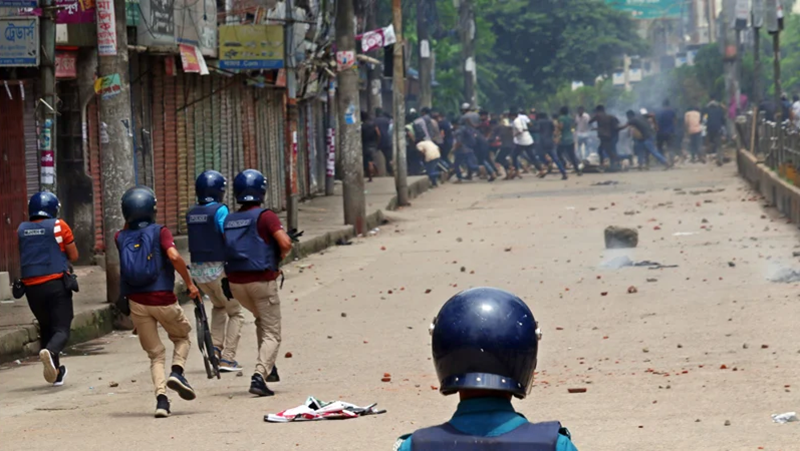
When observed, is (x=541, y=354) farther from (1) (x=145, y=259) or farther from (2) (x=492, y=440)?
(2) (x=492, y=440)

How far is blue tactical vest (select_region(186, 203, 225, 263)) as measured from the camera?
10.7 meters

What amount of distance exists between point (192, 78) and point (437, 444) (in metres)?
20.2

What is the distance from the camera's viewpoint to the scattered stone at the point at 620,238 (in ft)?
61.1

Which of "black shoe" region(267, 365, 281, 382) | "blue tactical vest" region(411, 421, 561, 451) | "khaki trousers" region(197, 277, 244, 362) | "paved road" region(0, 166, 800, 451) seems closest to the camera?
"blue tactical vest" region(411, 421, 561, 451)

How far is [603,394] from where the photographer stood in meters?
9.09

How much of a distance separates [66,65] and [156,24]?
4.40ft

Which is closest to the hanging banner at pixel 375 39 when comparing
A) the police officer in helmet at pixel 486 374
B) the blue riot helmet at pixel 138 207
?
the blue riot helmet at pixel 138 207

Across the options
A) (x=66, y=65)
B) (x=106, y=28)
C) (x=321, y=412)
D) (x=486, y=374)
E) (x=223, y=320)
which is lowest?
(x=321, y=412)

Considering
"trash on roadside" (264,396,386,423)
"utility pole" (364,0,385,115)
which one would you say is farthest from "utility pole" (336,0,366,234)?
"utility pole" (364,0,385,115)

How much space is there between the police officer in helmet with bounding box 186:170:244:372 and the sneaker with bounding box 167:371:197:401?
144 centimetres

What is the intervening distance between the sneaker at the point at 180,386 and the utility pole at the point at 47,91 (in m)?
4.53

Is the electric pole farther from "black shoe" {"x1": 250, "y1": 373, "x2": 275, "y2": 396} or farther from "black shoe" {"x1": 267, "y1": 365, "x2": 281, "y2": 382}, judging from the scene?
"black shoe" {"x1": 250, "y1": 373, "x2": 275, "y2": 396}

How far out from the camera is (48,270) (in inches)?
426

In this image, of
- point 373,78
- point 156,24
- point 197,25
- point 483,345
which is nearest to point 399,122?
point 197,25
